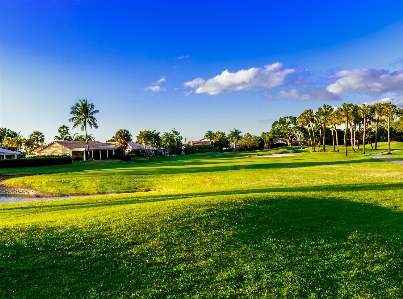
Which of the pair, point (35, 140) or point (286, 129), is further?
point (286, 129)

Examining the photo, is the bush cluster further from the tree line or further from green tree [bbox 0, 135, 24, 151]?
green tree [bbox 0, 135, 24, 151]

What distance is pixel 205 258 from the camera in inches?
390

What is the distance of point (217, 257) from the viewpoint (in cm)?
996

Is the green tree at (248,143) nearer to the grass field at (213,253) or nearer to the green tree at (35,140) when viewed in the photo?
the green tree at (35,140)

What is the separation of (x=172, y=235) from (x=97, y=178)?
32.3 m

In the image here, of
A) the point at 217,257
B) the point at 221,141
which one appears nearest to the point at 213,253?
the point at 217,257

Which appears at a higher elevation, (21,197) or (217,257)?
(217,257)

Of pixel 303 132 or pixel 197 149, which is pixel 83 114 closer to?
pixel 197 149

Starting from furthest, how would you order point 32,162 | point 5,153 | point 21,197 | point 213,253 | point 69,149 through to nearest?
point 69,149, point 5,153, point 32,162, point 21,197, point 213,253

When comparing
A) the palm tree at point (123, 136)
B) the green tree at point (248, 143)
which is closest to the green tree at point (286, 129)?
the green tree at point (248, 143)

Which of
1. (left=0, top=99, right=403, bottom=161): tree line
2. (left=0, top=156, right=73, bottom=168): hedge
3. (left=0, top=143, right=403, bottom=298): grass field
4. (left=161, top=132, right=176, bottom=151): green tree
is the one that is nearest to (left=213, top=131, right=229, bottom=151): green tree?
(left=0, top=99, right=403, bottom=161): tree line

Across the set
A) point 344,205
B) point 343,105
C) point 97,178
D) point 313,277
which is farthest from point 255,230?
point 343,105

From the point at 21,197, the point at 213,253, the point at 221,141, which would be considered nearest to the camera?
the point at 213,253

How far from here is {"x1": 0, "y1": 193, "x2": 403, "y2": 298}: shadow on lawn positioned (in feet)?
26.9
